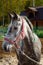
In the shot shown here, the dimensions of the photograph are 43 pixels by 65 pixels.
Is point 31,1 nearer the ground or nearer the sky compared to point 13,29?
nearer the ground

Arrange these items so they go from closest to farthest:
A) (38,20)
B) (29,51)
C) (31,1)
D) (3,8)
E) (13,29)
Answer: (13,29)
(29,51)
(38,20)
(3,8)
(31,1)

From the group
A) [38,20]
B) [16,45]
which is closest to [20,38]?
[16,45]

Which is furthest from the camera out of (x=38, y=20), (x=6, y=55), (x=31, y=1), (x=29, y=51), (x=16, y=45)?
(x=31, y=1)

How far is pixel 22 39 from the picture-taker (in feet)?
13.4

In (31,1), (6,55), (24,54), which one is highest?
(24,54)

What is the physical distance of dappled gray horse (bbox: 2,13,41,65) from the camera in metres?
3.74

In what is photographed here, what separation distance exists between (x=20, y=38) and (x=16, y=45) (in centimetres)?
17

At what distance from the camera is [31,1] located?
34781 mm

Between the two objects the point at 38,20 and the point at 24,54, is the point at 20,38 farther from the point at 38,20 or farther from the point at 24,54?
the point at 38,20

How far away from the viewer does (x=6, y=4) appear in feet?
91.4

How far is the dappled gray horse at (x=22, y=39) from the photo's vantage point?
147 inches

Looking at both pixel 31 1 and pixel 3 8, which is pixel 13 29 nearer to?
pixel 3 8

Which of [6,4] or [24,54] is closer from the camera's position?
[24,54]

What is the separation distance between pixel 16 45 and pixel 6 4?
24139mm
